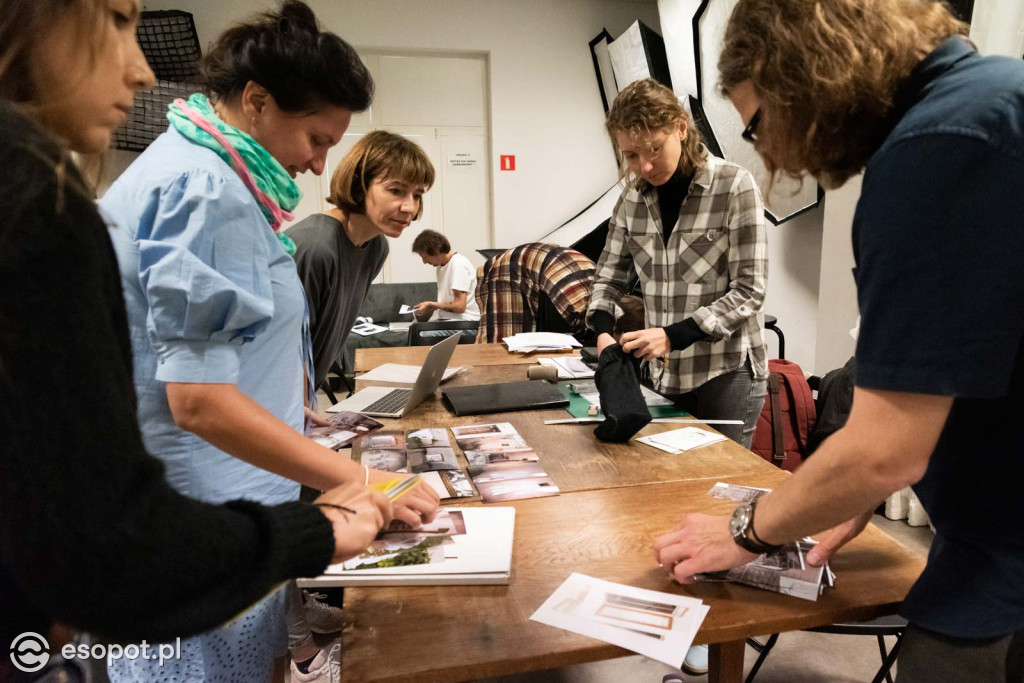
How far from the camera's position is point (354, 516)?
722 mm

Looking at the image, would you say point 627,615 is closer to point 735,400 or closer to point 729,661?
point 729,661

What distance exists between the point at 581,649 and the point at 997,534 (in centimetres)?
51

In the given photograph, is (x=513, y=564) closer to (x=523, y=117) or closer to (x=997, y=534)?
(x=997, y=534)

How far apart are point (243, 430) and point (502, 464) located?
732mm

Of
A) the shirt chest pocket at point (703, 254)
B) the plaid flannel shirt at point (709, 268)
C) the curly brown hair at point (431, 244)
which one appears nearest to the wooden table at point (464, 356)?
the plaid flannel shirt at point (709, 268)

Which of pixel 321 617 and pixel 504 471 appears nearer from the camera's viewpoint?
pixel 504 471

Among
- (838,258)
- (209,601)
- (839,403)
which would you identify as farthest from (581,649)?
(838,258)

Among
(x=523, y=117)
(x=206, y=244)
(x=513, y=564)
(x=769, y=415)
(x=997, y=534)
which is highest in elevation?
(x=523, y=117)

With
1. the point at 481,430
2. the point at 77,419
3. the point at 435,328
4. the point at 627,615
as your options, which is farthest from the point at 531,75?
the point at 77,419

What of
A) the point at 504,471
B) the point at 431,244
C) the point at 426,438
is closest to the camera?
the point at 504,471

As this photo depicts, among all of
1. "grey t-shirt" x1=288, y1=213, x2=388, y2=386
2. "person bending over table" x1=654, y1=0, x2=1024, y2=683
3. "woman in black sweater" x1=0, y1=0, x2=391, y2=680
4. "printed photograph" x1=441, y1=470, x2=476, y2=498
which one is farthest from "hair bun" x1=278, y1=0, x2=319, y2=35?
"printed photograph" x1=441, y1=470, x2=476, y2=498

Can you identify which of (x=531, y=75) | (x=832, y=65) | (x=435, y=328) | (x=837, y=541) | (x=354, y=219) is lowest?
(x=435, y=328)

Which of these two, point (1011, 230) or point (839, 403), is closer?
point (1011, 230)

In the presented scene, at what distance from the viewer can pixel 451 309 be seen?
205 inches
